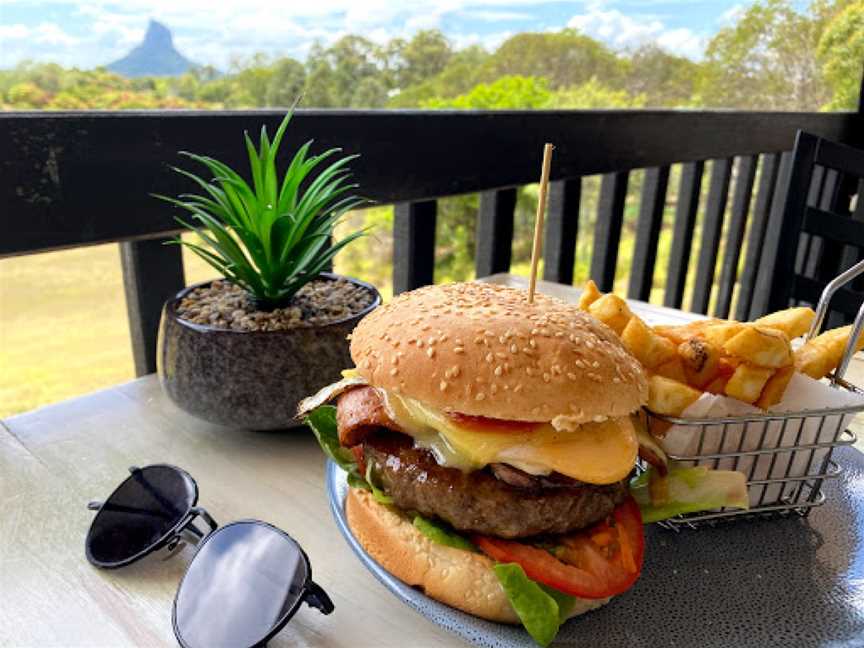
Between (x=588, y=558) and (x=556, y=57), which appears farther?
(x=556, y=57)

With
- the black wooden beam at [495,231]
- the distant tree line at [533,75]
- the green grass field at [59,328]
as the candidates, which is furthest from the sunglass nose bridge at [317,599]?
the green grass field at [59,328]

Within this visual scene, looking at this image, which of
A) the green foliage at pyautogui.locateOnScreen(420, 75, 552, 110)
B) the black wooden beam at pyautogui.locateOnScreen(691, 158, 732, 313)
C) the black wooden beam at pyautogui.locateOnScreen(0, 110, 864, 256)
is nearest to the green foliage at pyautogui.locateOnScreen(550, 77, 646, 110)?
the green foliage at pyautogui.locateOnScreen(420, 75, 552, 110)

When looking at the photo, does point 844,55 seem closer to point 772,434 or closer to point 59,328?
point 772,434

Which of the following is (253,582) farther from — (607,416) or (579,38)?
(579,38)

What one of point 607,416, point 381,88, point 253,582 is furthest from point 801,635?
point 381,88

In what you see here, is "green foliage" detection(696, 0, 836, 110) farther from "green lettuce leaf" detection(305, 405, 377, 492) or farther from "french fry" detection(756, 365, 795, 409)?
"green lettuce leaf" detection(305, 405, 377, 492)

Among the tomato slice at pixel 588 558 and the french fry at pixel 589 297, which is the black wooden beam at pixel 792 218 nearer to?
the french fry at pixel 589 297

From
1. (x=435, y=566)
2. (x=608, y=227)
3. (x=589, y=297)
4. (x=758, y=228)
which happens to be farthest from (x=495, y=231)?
(x=758, y=228)
